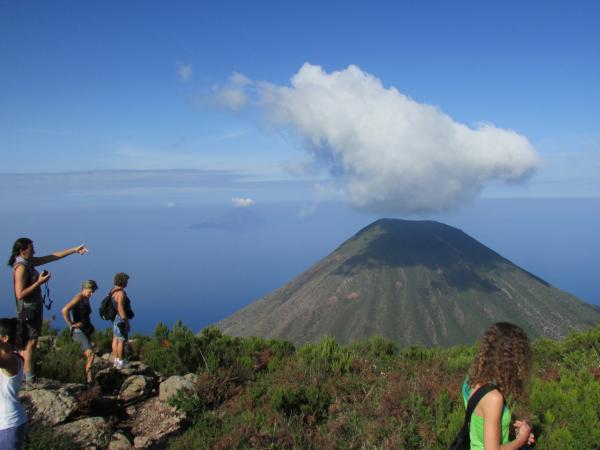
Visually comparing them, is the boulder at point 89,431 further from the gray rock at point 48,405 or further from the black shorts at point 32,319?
the black shorts at point 32,319

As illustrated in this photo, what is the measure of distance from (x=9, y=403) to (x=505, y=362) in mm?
4971

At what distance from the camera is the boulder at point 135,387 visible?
8.38 meters

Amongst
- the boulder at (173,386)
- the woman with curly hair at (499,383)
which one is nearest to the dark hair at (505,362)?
the woman with curly hair at (499,383)

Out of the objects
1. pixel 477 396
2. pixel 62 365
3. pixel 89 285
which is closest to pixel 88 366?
pixel 62 365

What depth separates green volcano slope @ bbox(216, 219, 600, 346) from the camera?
13438 centimetres

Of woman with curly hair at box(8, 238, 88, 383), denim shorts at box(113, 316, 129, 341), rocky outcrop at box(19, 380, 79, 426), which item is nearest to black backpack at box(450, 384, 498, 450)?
rocky outcrop at box(19, 380, 79, 426)

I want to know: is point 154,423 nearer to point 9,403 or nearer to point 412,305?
point 9,403

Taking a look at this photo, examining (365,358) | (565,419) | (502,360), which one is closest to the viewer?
(502,360)

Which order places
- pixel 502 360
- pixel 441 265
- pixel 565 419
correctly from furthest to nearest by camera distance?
pixel 441 265, pixel 565 419, pixel 502 360

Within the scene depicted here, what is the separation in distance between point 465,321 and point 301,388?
149m

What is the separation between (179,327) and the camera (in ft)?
37.8

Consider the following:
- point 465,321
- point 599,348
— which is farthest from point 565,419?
point 465,321

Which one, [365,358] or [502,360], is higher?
[502,360]

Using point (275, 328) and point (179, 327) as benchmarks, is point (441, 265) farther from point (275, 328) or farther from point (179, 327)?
point (179, 327)
